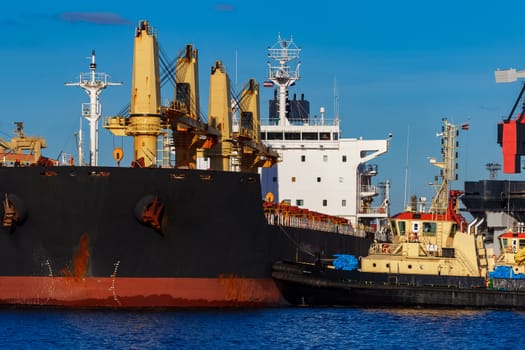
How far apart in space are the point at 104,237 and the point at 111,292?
1.49 m

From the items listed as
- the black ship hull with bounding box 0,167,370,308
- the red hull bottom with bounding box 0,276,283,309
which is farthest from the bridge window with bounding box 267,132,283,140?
the red hull bottom with bounding box 0,276,283,309

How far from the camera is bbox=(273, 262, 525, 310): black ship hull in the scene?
1425 inches

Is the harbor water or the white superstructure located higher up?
the white superstructure

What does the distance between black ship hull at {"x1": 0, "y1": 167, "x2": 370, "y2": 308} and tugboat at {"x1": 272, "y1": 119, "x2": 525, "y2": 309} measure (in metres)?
3.74

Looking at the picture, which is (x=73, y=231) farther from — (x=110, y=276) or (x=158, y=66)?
(x=158, y=66)

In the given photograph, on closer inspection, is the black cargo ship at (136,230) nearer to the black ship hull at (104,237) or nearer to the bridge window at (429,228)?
the black ship hull at (104,237)

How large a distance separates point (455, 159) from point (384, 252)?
3.85 m

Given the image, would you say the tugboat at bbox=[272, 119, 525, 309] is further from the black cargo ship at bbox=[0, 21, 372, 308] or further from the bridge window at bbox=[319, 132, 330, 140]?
the bridge window at bbox=[319, 132, 330, 140]

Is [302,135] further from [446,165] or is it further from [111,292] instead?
[111,292]

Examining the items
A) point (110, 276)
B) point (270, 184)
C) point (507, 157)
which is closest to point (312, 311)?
point (110, 276)

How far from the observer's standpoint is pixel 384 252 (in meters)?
38.2

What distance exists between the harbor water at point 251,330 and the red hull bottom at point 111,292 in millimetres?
382

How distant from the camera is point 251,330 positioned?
3016 cm

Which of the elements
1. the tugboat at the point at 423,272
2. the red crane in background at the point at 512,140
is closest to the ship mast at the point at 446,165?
the tugboat at the point at 423,272
